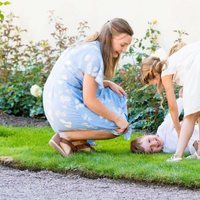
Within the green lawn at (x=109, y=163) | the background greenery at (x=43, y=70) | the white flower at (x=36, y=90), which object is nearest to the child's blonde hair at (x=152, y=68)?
the green lawn at (x=109, y=163)

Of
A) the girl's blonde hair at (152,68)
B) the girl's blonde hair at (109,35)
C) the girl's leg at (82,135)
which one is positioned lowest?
the girl's leg at (82,135)

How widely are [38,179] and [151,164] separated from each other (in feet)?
2.86

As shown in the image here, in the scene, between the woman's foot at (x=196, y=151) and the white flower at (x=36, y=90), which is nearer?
the woman's foot at (x=196, y=151)

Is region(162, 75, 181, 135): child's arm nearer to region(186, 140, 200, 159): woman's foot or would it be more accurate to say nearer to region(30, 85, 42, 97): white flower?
region(186, 140, 200, 159): woman's foot

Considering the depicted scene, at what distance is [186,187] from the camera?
584cm

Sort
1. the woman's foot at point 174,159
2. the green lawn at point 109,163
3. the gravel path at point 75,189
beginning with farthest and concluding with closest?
1. the woman's foot at point 174,159
2. the green lawn at point 109,163
3. the gravel path at point 75,189

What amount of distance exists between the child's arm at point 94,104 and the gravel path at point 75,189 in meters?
0.65

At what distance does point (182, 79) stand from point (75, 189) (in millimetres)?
1440

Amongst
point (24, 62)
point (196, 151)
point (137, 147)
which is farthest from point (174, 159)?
point (24, 62)

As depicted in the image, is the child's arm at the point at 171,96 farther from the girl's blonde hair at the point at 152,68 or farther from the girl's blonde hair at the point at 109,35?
the girl's blonde hair at the point at 109,35

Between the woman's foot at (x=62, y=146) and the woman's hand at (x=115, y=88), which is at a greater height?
the woman's hand at (x=115, y=88)

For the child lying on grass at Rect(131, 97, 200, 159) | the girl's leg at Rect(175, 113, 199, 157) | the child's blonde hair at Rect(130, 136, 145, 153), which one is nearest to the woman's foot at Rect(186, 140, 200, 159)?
the child lying on grass at Rect(131, 97, 200, 159)

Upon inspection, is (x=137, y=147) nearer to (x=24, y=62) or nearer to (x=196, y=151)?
(x=196, y=151)

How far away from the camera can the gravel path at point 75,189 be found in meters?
5.60
